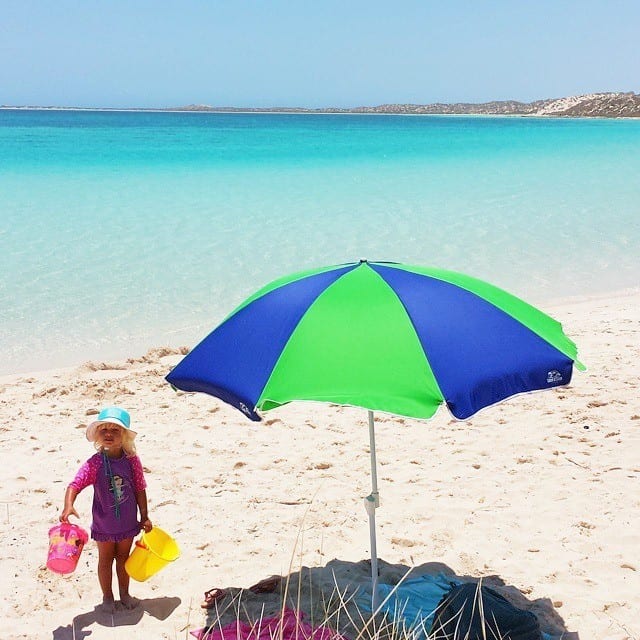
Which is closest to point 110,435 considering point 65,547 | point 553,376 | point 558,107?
point 65,547

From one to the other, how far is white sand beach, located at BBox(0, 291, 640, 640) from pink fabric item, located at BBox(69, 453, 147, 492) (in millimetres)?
690

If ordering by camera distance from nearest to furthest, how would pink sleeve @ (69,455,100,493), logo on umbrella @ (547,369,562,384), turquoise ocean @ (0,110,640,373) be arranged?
logo on umbrella @ (547,369,562,384), pink sleeve @ (69,455,100,493), turquoise ocean @ (0,110,640,373)

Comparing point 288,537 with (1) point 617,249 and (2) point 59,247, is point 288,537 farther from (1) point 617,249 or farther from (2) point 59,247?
(1) point 617,249

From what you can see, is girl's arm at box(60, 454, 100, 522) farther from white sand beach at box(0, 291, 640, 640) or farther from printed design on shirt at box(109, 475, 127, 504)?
white sand beach at box(0, 291, 640, 640)

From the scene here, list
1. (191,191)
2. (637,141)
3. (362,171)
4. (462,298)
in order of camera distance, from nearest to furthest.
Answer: (462,298) < (191,191) < (362,171) < (637,141)

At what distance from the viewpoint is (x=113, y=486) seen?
12.1 feet

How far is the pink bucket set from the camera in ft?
11.6

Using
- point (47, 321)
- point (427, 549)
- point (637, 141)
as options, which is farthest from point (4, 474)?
point (637, 141)

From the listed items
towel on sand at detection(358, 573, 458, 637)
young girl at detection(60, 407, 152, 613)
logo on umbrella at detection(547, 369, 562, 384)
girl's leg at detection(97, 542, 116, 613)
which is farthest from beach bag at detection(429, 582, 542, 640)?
girl's leg at detection(97, 542, 116, 613)

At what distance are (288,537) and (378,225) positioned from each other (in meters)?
13.1

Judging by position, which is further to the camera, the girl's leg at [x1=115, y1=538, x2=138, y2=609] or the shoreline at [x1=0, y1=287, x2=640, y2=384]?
the shoreline at [x1=0, y1=287, x2=640, y2=384]

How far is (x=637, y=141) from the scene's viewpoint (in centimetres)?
4500

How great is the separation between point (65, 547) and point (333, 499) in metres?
1.99

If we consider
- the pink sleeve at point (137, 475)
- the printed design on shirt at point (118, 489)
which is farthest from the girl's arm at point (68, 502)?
the pink sleeve at point (137, 475)
